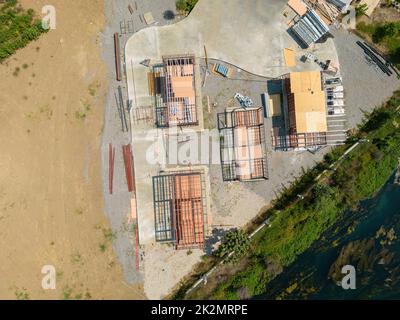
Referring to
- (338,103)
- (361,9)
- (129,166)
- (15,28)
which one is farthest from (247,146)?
(15,28)

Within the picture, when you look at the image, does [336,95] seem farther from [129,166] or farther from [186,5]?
[129,166]

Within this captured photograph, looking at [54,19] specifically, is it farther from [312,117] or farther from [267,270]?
[267,270]

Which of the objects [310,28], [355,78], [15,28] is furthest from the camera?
[355,78]

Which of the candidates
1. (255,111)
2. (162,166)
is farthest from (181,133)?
(255,111)

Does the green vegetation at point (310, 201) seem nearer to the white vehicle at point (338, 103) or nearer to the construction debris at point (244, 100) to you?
the white vehicle at point (338, 103)

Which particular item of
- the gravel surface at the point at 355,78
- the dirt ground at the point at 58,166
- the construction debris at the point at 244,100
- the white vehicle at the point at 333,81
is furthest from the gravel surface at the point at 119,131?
the gravel surface at the point at 355,78
